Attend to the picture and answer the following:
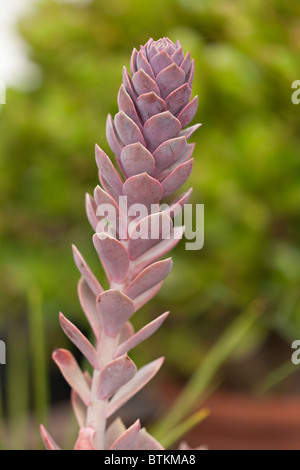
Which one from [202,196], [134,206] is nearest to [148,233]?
[134,206]

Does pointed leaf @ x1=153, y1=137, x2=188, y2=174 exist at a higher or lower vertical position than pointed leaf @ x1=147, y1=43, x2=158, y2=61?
lower

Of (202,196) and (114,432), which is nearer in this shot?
(114,432)

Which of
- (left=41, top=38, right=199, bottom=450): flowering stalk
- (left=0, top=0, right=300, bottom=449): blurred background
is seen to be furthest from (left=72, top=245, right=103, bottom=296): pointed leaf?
(left=0, top=0, right=300, bottom=449): blurred background

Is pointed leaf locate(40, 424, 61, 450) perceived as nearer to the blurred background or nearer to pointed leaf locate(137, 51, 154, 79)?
pointed leaf locate(137, 51, 154, 79)

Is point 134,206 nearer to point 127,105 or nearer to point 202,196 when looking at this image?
point 127,105

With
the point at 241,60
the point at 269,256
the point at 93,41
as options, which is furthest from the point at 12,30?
the point at 269,256
